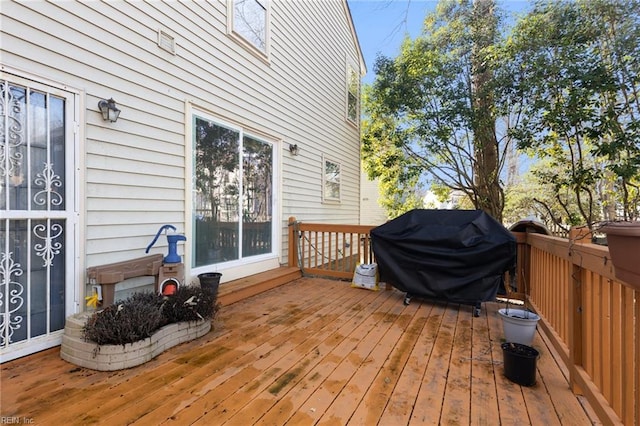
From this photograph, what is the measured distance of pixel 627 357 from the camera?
1.45 m

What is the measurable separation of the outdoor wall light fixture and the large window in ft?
3.25

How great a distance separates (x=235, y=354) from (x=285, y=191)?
136 inches

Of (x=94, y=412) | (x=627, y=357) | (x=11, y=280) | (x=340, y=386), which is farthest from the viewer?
(x=11, y=280)

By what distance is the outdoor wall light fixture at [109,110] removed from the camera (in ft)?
9.02

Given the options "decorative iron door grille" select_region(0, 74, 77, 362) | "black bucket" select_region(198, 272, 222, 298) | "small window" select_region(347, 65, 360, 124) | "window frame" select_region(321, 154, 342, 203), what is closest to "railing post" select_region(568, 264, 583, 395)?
"black bucket" select_region(198, 272, 222, 298)

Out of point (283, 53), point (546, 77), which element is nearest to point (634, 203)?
point (546, 77)

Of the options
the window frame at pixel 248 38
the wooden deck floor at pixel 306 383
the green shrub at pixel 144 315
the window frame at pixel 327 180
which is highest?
the window frame at pixel 248 38

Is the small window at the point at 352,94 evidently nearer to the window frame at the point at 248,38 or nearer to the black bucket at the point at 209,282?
the window frame at the point at 248,38

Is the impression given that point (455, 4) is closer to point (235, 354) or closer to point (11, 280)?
point (235, 354)

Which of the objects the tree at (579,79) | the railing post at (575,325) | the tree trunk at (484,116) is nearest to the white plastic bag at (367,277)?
the railing post at (575,325)

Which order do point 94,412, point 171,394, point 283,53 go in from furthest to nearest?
1. point 283,53
2. point 171,394
3. point 94,412

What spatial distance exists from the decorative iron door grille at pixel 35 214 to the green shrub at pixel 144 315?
0.48m

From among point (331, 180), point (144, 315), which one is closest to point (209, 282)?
point (144, 315)

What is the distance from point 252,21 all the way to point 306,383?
4.92m
